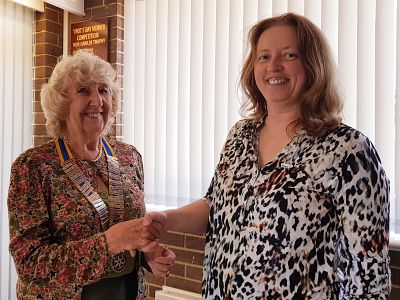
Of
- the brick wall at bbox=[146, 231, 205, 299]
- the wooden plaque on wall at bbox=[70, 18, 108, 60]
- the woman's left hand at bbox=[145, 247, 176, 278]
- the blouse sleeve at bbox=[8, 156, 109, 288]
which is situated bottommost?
the brick wall at bbox=[146, 231, 205, 299]

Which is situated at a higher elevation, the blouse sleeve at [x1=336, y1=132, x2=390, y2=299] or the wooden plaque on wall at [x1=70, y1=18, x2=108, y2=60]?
the wooden plaque on wall at [x1=70, y1=18, x2=108, y2=60]

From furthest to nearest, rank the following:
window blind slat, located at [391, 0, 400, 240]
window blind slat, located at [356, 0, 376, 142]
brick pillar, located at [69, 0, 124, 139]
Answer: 1. brick pillar, located at [69, 0, 124, 139]
2. window blind slat, located at [356, 0, 376, 142]
3. window blind slat, located at [391, 0, 400, 240]

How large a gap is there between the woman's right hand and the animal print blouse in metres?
0.30

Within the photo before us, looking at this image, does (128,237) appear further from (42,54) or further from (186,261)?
(42,54)

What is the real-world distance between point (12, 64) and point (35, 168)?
2.19m

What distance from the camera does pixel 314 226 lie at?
46.6 inches

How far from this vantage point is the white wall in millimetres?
3199

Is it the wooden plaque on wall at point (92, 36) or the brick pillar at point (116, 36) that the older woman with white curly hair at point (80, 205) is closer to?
the brick pillar at point (116, 36)

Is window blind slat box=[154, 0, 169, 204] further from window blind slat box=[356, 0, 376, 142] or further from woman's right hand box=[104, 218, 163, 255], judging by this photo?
woman's right hand box=[104, 218, 163, 255]

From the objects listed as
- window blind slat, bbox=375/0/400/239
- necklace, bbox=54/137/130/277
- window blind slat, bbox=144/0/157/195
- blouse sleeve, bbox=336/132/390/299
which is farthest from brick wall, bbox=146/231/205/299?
blouse sleeve, bbox=336/132/390/299

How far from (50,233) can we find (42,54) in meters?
2.39

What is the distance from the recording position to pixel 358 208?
3.75ft

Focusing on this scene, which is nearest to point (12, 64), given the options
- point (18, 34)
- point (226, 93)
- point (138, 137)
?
point (18, 34)

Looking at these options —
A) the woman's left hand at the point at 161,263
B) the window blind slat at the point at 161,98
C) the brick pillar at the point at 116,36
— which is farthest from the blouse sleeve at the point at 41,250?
the brick pillar at the point at 116,36
